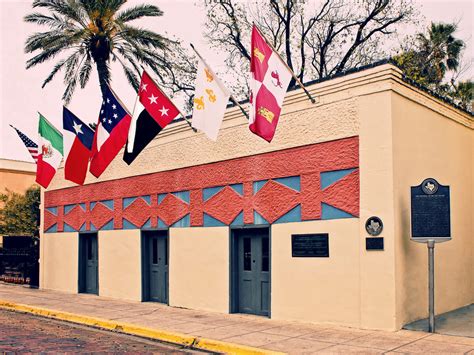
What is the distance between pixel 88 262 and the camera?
739 inches

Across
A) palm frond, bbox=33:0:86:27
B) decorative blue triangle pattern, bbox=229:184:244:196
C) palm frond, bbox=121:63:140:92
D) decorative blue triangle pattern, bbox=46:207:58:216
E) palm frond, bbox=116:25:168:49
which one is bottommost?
decorative blue triangle pattern, bbox=46:207:58:216

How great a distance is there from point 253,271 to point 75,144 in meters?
6.38

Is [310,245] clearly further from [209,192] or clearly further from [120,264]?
[120,264]

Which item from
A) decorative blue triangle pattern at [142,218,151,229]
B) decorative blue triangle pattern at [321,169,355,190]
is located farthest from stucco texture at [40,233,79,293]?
decorative blue triangle pattern at [321,169,355,190]

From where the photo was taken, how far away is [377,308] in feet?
33.7

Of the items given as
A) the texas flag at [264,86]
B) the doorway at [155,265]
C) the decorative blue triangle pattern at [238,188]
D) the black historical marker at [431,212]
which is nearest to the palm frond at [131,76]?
the doorway at [155,265]

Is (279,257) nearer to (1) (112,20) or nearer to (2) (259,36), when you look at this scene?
(2) (259,36)

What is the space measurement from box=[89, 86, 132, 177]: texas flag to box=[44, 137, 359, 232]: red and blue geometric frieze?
183cm

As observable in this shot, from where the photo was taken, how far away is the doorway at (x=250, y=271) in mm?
12648

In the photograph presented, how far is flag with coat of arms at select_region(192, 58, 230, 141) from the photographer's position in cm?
1124

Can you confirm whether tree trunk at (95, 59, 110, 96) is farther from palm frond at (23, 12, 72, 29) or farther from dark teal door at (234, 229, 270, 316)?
dark teal door at (234, 229, 270, 316)

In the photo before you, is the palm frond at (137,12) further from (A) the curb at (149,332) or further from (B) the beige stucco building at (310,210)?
(A) the curb at (149,332)

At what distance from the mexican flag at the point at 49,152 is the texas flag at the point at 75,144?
1318 mm

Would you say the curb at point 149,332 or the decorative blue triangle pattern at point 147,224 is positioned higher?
the decorative blue triangle pattern at point 147,224
